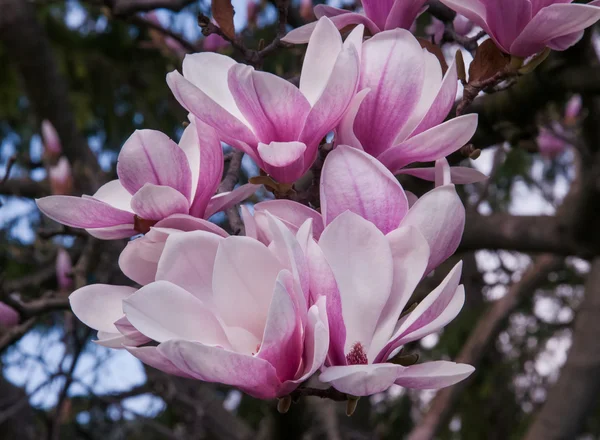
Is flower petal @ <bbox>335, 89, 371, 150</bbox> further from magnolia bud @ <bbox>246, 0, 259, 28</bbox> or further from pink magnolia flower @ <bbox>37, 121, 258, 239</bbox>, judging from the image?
magnolia bud @ <bbox>246, 0, 259, 28</bbox>

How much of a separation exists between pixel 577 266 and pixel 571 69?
2.12m

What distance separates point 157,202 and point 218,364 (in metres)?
0.17

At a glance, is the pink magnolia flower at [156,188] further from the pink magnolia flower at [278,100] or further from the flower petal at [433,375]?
the flower petal at [433,375]

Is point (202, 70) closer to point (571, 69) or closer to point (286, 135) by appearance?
point (286, 135)

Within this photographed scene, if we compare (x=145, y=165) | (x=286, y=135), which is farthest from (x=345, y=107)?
(x=145, y=165)

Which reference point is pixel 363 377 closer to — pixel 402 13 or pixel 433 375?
pixel 433 375

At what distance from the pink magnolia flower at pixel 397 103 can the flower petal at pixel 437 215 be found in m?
0.05

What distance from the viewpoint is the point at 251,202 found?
189 centimetres

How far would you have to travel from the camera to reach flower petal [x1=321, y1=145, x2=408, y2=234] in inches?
18.6

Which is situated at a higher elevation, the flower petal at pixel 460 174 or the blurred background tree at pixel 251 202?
the flower petal at pixel 460 174

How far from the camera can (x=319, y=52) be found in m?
0.52

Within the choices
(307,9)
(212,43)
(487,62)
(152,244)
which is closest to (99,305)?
(152,244)

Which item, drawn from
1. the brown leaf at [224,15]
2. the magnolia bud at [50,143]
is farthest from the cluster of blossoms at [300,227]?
the magnolia bud at [50,143]

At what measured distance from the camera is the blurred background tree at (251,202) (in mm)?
1385
